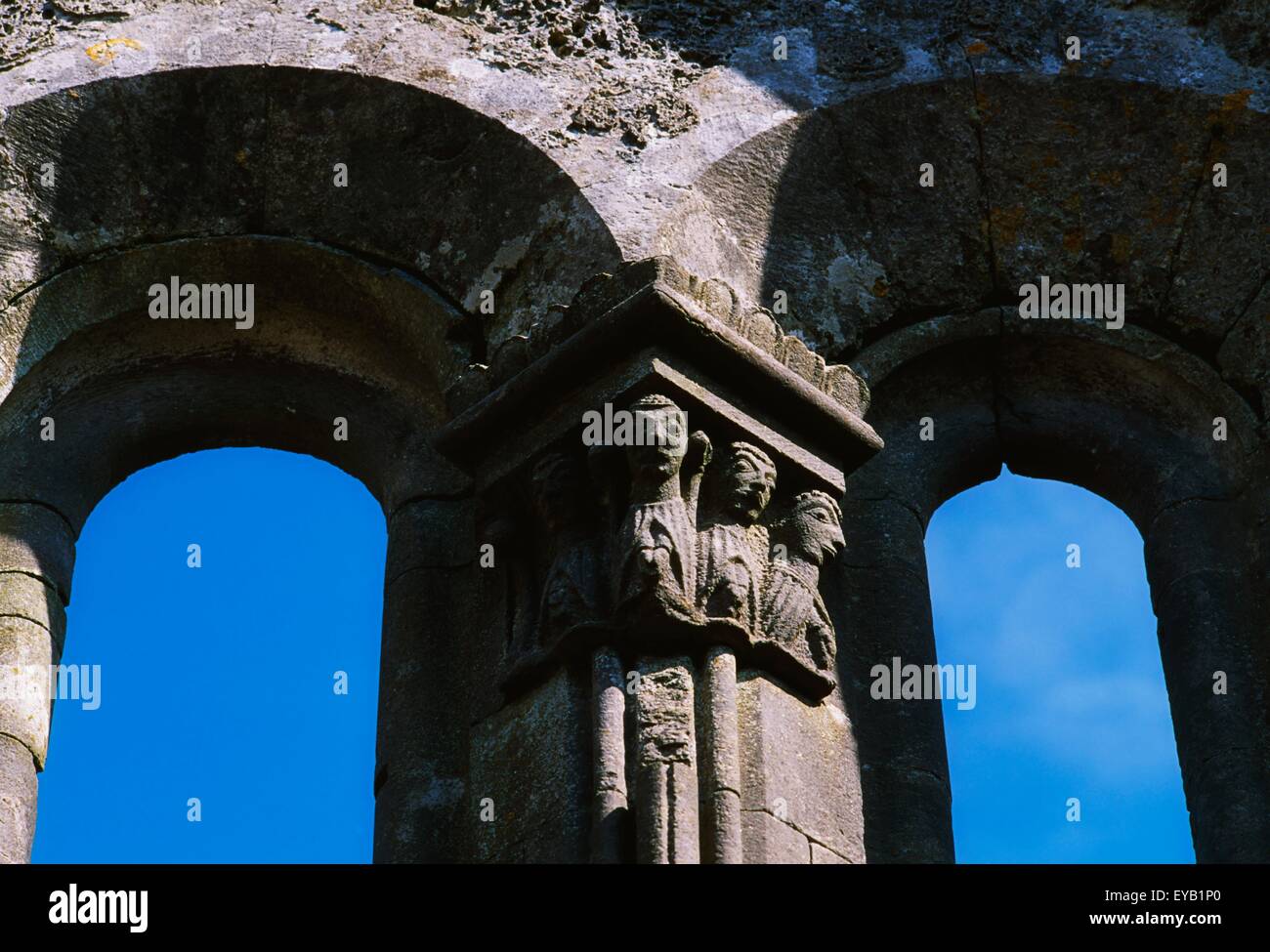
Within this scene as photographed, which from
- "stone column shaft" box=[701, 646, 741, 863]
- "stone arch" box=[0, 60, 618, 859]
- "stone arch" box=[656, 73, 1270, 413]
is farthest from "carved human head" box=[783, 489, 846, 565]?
"stone arch" box=[0, 60, 618, 859]

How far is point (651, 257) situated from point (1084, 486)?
1839mm

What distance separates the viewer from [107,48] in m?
8.43

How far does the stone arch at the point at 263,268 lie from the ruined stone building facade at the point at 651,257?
11 mm

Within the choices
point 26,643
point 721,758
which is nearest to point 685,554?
point 721,758

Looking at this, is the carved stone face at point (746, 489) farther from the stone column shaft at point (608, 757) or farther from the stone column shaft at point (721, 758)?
the stone column shaft at point (608, 757)

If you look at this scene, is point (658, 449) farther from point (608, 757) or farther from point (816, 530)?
point (608, 757)

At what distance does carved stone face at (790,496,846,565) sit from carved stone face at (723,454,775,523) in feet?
0.40

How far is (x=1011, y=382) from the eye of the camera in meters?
8.56
